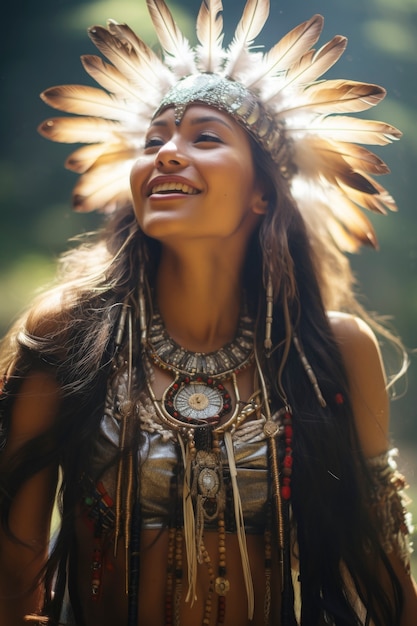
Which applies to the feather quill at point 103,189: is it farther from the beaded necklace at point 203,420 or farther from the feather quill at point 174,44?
the beaded necklace at point 203,420

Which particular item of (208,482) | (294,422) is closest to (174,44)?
(294,422)

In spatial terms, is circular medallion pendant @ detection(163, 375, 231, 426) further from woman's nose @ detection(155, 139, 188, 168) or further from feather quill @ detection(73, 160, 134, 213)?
feather quill @ detection(73, 160, 134, 213)

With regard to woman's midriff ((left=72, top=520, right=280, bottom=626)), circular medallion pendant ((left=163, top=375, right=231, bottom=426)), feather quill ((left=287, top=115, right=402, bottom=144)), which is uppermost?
feather quill ((left=287, top=115, right=402, bottom=144))

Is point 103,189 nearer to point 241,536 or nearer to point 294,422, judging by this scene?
point 294,422

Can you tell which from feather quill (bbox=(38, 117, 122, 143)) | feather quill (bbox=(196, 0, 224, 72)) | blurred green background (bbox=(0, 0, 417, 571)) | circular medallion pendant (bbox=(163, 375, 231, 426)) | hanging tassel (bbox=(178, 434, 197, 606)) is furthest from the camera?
blurred green background (bbox=(0, 0, 417, 571))

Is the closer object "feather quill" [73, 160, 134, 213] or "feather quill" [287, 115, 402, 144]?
"feather quill" [287, 115, 402, 144]

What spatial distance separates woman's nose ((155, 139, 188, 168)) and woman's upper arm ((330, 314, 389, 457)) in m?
0.66

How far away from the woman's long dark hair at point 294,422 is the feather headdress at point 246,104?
0.61 feet

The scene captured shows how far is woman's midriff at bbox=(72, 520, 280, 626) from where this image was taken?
6.20 feet

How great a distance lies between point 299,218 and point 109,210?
1.95 feet

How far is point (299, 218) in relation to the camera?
2346 millimetres

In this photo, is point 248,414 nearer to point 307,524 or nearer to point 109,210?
point 307,524

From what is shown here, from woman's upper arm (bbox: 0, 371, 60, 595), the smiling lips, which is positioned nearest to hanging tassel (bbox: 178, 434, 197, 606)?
woman's upper arm (bbox: 0, 371, 60, 595)

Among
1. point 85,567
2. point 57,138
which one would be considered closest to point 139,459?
point 85,567
